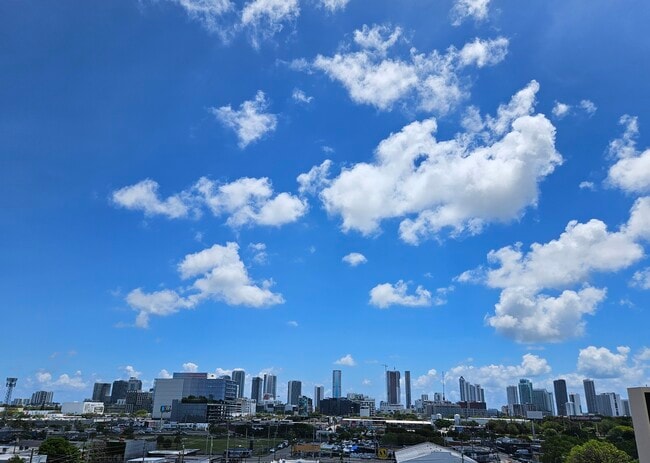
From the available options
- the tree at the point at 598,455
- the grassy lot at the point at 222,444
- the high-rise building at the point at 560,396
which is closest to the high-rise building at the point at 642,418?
the tree at the point at 598,455

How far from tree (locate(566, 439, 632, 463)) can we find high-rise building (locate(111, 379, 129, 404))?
195 m

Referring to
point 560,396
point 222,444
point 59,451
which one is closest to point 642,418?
point 59,451

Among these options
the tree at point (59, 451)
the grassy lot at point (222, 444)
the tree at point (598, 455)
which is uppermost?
the tree at point (598, 455)

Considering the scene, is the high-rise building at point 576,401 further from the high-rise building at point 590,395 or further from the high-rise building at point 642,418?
the high-rise building at point 642,418

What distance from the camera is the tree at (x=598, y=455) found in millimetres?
29719

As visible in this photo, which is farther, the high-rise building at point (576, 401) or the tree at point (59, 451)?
the high-rise building at point (576, 401)

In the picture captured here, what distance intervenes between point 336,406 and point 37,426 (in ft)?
290

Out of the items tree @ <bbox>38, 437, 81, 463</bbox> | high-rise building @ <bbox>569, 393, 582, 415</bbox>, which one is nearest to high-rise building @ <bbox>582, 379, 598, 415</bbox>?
high-rise building @ <bbox>569, 393, 582, 415</bbox>

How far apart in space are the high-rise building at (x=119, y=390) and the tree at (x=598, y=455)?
639 feet

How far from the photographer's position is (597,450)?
30438 mm

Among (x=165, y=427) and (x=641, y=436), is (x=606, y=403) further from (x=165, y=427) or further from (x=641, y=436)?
(x=641, y=436)

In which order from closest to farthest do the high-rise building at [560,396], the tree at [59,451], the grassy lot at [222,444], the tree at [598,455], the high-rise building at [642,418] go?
the high-rise building at [642,418] → the tree at [598,455] → the tree at [59,451] → the grassy lot at [222,444] → the high-rise building at [560,396]

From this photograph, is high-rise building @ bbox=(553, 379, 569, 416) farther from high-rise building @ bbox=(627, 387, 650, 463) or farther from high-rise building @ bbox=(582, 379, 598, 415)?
high-rise building @ bbox=(627, 387, 650, 463)

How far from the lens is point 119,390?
197125 millimetres
